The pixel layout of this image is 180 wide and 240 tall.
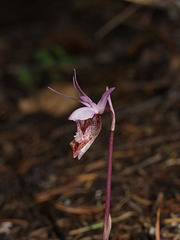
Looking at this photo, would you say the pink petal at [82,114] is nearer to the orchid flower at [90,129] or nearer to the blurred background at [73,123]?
the orchid flower at [90,129]

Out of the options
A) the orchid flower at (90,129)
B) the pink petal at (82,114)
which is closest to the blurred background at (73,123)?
the orchid flower at (90,129)

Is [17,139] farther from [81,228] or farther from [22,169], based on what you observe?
Answer: [81,228]

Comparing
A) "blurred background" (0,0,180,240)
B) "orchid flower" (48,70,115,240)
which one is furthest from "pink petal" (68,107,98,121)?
"blurred background" (0,0,180,240)

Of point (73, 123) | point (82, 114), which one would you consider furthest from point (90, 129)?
point (73, 123)

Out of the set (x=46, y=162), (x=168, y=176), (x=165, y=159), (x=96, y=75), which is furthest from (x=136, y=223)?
(x=96, y=75)

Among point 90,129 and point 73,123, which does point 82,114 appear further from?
point 73,123

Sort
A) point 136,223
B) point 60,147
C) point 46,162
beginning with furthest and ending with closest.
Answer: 1. point 60,147
2. point 46,162
3. point 136,223
